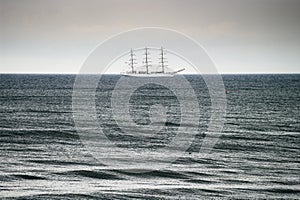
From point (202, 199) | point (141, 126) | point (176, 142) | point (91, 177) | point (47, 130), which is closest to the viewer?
point (202, 199)

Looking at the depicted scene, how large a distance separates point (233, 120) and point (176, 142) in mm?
29850

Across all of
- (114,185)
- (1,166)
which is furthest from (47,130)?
(114,185)

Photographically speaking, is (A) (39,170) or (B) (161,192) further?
(A) (39,170)

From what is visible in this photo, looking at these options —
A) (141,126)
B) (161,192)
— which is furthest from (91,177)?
(141,126)

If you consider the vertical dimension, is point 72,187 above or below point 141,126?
Result: below

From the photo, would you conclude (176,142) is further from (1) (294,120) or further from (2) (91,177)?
(1) (294,120)

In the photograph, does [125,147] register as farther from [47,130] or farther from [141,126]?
[141,126]

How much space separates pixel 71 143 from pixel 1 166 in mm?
Result: 16996

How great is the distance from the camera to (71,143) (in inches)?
2557

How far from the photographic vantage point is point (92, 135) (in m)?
72.1

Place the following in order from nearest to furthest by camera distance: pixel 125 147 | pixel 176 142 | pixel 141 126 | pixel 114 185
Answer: pixel 114 185
pixel 125 147
pixel 176 142
pixel 141 126

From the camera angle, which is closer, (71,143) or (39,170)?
(39,170)

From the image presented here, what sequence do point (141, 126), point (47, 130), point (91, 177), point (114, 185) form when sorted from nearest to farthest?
point (114, 185), point (91, 177), point (47, 130), point (141, 126)

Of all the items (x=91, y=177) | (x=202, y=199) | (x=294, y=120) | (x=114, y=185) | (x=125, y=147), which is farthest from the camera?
(x=294, y=120)
